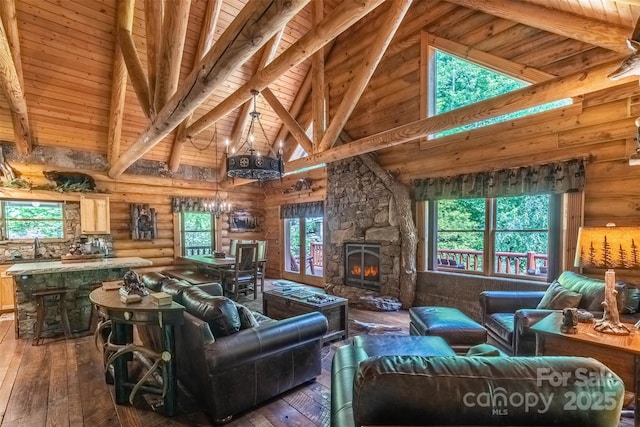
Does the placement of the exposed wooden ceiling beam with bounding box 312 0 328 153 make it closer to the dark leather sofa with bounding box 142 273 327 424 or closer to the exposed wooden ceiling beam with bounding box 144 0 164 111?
the exposed wooden ceiling beam with bounding box 144 0 164 111

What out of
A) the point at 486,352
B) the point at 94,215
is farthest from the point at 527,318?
the point at 94,215

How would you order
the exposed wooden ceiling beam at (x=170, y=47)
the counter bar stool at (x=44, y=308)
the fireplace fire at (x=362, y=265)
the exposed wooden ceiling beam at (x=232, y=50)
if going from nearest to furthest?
the exposed wooden ceiling beam at (x=232, y=50) → the exposed wooden ceiling beam at (x=170, y=47) → the counter bar stool at (x=44, y=308) → the fireplace fire at (x=362, y=265)

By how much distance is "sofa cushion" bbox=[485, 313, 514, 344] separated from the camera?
2932 millimetres

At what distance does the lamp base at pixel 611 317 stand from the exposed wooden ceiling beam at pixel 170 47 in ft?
13.8

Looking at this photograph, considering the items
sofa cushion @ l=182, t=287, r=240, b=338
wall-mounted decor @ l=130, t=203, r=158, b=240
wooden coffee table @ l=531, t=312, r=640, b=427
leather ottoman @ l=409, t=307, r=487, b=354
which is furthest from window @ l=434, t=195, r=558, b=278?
wall-mounted decor @ l=130, t=203, r=158, b=240

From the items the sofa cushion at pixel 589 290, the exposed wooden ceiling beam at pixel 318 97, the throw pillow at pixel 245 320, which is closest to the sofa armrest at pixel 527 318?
the sofa cushion at pixel 589 290

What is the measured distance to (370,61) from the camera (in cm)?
423

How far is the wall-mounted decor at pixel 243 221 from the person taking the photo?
8.34 meters

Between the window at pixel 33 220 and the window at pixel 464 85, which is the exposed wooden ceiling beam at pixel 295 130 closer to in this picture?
the window at pixel 464 85

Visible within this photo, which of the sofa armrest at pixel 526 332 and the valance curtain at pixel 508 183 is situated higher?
the valance curtain at pixel 508 183

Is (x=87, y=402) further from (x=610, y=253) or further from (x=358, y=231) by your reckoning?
(x=358, y=231)

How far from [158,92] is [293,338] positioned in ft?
10.2

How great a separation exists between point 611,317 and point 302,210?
19.7 feet

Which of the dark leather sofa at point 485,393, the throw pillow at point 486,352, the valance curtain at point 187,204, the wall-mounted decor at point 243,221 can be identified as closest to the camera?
the dark leather sofa at point 485,393
